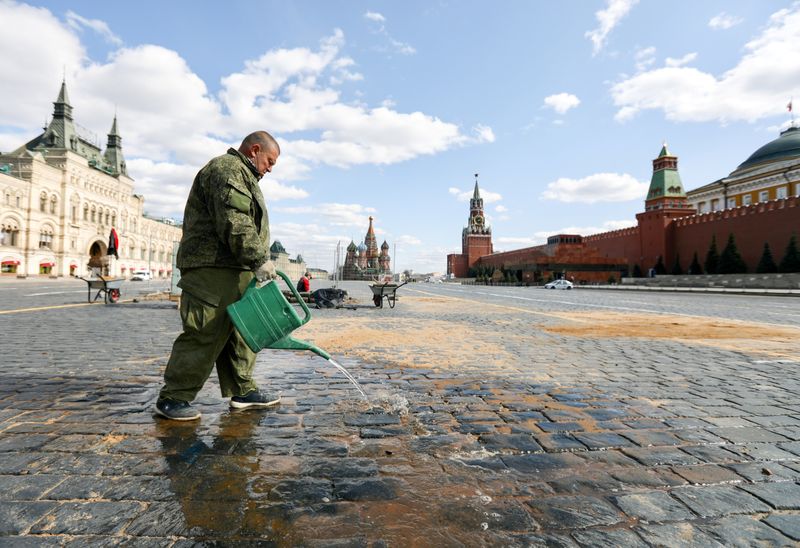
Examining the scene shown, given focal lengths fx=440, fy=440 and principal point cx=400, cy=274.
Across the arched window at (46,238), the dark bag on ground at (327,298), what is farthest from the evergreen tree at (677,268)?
the arched window at (46,238)

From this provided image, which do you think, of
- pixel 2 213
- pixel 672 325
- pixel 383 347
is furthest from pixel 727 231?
pixel 2 213

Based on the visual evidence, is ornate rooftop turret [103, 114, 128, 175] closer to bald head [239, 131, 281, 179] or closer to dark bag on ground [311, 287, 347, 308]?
dark bag on ground [311, 287, 347, 308]

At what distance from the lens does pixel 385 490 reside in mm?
1945

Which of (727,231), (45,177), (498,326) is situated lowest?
(498,326)

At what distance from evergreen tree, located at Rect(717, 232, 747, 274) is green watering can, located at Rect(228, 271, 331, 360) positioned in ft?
141

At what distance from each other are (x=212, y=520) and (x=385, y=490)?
704 mm

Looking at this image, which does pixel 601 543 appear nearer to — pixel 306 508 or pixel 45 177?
pixel 306 508

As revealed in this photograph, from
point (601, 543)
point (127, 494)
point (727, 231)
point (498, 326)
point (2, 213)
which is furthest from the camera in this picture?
point (2, 213)

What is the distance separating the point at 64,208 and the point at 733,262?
68.4 meters

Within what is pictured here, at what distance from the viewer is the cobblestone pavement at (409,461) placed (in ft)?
5.41

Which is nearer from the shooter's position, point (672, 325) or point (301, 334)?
point (301, 334)

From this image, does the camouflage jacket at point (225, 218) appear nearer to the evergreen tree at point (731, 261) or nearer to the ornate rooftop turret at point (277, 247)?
the evergreen tree at point (731, 261)

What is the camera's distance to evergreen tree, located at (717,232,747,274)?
3547cm

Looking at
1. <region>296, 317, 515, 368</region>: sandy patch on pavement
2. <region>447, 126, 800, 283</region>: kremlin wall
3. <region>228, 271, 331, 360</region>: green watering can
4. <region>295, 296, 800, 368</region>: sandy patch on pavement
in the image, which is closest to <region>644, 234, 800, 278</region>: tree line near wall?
<region>447, 126, 800, 283</region>: kremlin wall
